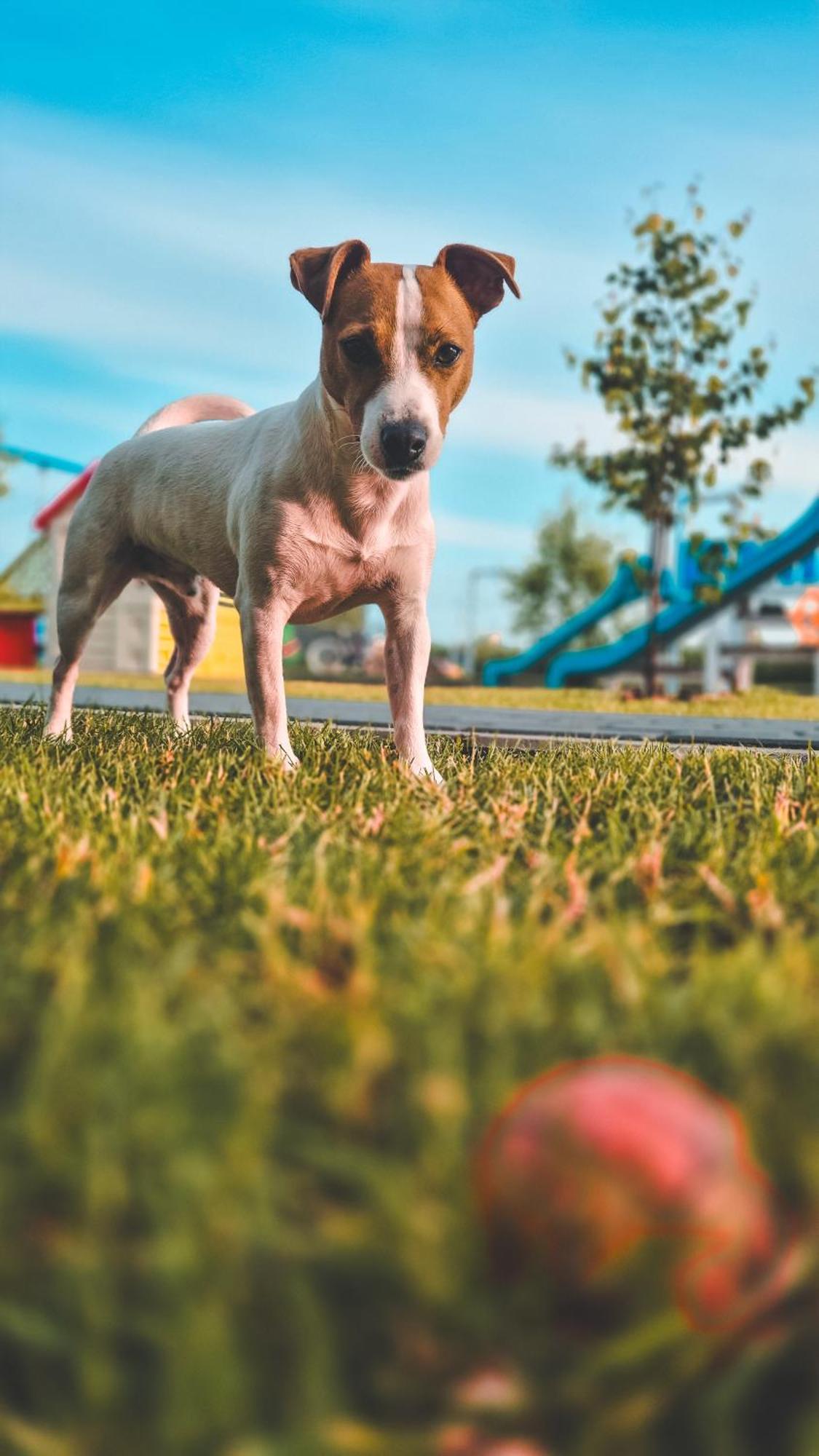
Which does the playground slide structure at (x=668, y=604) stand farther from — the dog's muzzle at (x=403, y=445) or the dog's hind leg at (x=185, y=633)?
the dog's muzzle at (x=403, y=445)

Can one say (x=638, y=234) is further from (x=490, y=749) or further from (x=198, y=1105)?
(x=198, y=1105)

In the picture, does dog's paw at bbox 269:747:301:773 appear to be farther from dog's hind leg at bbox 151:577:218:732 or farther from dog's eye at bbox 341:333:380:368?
dog's hind leg at bbox 151:577:218:732

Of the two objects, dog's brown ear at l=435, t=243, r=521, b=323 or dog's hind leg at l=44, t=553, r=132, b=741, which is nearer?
dog's brown ear at l=435, t=243, r=521, b=323

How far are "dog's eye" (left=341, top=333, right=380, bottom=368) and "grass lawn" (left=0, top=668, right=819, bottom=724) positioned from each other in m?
6.36

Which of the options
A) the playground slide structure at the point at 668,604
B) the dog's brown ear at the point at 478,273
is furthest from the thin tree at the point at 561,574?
the dog's brown ear at the point at 478,273

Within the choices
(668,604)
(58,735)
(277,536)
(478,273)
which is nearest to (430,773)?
(277,536)

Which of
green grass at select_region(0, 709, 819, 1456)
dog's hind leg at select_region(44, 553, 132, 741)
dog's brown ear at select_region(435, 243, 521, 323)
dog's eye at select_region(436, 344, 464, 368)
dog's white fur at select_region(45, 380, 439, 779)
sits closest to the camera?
green grass at select_region(0, 709, 819, 1456)

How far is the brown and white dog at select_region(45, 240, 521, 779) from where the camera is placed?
3258 millimetres

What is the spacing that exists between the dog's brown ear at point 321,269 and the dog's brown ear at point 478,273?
24cm

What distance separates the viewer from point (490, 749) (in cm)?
422

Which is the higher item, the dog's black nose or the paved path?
the dog's black nose

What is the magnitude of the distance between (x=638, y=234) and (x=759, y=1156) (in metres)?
14.4

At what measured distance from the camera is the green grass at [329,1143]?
777mm

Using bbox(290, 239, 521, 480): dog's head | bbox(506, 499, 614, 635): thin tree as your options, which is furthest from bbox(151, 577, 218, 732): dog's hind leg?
bbox(506, 499, 614, 635): thin tree
